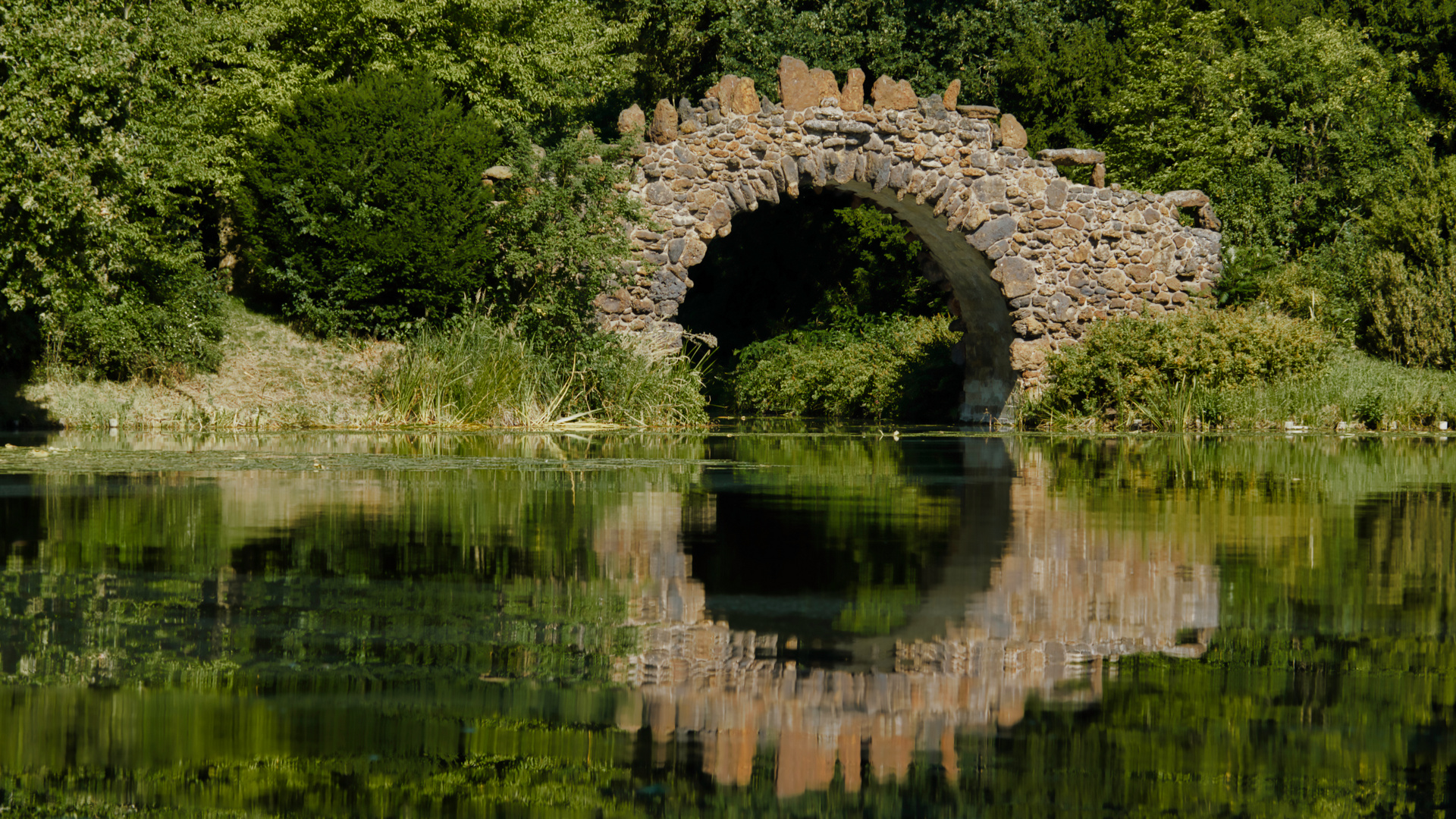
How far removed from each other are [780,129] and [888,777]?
58.1ft

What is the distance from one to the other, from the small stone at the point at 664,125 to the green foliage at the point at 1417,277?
10.9 meters

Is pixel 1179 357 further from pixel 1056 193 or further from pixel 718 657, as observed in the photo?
pixel 718 657

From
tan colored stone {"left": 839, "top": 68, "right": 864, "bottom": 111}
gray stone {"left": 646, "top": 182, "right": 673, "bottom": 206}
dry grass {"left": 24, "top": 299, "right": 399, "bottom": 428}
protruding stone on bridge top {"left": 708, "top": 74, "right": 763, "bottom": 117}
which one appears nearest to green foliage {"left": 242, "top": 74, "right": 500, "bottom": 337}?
dry grass {"left": 24, "top": 299, "right": 399, "bottom": 428}

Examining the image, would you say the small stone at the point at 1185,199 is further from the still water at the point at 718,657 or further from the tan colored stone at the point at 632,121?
the still water at the point at 718,657

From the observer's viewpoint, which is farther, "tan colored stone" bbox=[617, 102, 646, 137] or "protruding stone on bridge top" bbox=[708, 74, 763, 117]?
"protruding stone on bridge top" bbox=[708, 74, 763, 117]

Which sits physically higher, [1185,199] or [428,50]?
[428,50]

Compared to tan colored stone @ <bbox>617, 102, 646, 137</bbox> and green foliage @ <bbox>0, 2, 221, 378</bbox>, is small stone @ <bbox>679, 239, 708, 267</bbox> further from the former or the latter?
green foliage @ <bbox>0, 2, 221, 378</bbox>

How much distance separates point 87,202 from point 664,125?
857 centimetres

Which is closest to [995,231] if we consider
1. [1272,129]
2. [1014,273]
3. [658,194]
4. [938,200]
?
[1014,273]

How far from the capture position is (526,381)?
17.7 meters

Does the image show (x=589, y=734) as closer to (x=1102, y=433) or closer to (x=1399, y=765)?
(x=1399, y=765)

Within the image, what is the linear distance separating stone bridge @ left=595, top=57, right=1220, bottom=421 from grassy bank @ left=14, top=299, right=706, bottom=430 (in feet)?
4.23

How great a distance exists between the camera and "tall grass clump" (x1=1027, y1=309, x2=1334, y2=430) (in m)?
18.8

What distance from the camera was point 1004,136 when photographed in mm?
20750
